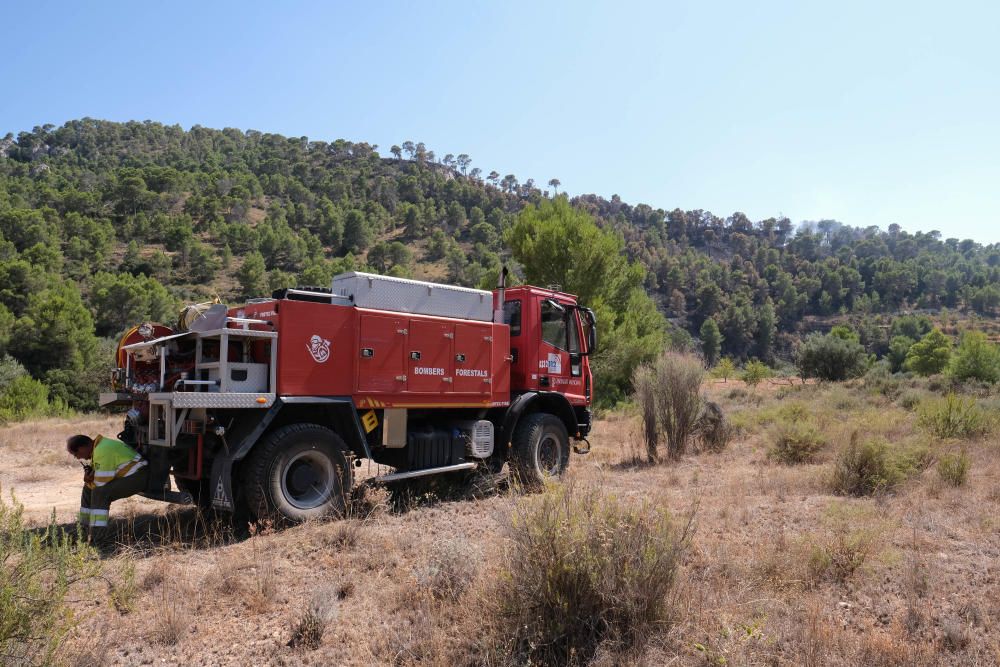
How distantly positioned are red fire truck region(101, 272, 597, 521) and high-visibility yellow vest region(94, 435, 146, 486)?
21 centimetres

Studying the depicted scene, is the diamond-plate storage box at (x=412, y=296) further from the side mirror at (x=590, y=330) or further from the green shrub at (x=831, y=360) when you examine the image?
the green shrub at (x=831, y=360)

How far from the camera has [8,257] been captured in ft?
154

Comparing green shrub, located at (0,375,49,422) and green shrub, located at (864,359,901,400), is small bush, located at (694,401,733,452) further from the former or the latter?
green shrub, located at (0,375,49,422)

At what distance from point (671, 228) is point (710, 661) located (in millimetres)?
149680

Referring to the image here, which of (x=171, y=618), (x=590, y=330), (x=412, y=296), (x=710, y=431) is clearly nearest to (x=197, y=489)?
(x=412, y=296)

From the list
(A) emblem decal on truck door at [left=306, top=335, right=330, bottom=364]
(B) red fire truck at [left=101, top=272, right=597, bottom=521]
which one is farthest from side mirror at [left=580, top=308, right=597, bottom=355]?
(A) emblem decal on truck door at [left=306, top=335, right=330, bottom=364]

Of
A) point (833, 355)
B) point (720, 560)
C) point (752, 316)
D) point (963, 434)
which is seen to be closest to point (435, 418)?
point (720, 560)

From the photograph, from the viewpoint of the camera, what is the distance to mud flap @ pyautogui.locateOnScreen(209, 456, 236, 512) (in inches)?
259

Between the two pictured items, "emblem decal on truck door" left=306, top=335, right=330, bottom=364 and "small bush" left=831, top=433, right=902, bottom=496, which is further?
"small bush" left=831, top=433, right=902, bottom=496

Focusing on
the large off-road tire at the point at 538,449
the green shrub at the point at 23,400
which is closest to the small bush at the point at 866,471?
the large off-road tire at the point at 538,449

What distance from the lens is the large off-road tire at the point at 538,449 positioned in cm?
938

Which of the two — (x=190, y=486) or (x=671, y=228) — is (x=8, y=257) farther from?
(x=671, y=228)

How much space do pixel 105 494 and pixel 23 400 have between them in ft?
86.0

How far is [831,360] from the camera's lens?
3681 cm
